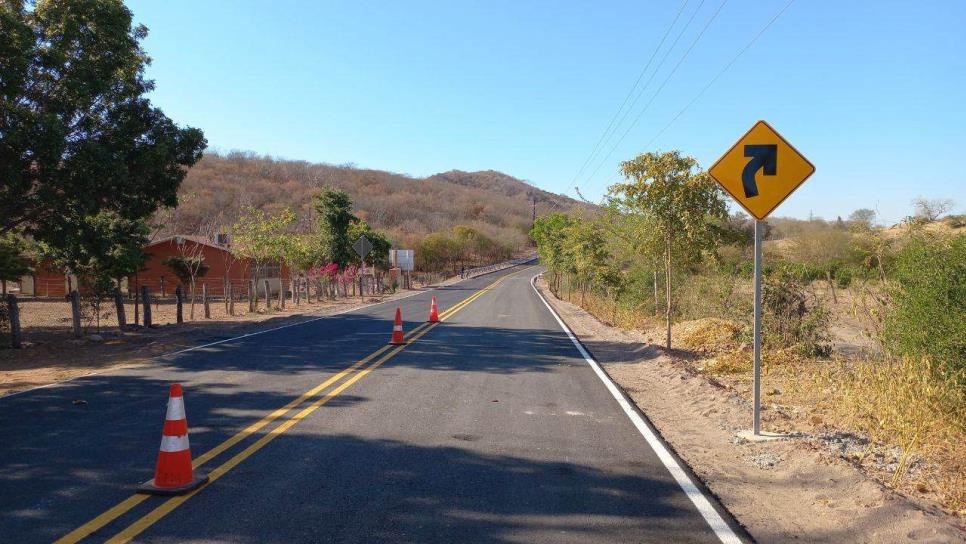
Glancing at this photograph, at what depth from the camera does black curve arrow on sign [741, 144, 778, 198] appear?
7133mm

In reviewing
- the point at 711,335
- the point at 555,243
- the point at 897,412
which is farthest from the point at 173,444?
the point at 555,243

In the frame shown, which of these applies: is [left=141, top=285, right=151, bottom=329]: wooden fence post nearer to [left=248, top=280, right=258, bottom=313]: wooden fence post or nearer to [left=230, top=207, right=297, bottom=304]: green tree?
[left=248, top=280, right=258, bottom=313]: wooden fence post

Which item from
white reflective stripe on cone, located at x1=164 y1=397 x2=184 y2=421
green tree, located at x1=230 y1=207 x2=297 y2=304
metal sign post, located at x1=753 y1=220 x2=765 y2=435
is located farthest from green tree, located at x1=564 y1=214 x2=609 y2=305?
white reflective stripe on cone, located at x1=164 y1=397 x2=184 y2=421

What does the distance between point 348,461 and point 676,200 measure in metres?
10.3

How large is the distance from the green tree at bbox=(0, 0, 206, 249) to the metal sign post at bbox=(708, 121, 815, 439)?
1352 cm

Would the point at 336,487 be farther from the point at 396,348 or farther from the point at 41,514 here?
the point at 396,348

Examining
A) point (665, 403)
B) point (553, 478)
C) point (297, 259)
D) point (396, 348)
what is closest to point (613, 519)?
point (553, 478)

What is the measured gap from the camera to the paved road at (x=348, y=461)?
4.70 meters

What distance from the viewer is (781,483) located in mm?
5965

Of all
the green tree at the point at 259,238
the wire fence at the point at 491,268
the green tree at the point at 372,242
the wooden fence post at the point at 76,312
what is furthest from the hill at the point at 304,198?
the wooden fence post at the point at 76,312

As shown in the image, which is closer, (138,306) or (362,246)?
(138,306)

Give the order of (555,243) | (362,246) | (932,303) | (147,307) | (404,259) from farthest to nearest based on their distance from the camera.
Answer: (404,259)
(555,243)
(362,246)
(147,307)
(932,303)

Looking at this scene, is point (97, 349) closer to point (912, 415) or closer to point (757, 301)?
point (757, 301)

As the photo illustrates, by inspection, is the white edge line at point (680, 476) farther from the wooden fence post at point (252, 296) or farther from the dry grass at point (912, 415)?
the wooden fence post at point (252, 296)
